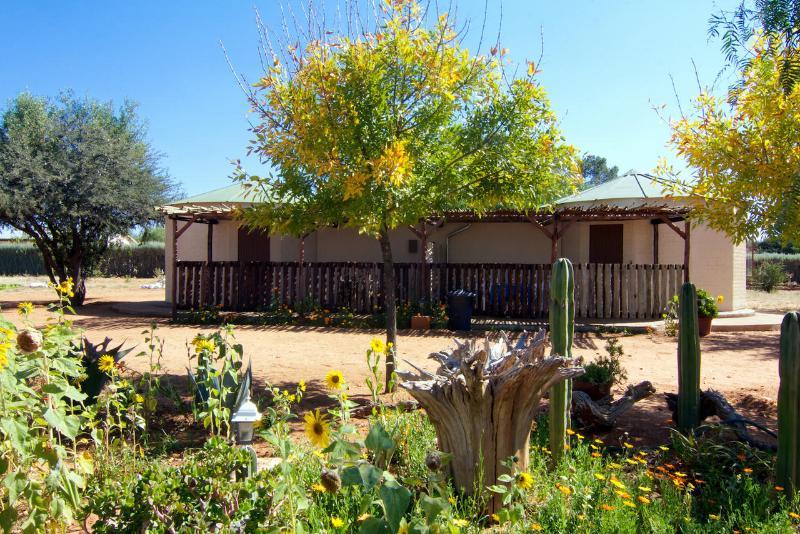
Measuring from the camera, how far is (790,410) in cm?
321

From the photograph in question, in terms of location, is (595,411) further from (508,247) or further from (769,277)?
(769,277)

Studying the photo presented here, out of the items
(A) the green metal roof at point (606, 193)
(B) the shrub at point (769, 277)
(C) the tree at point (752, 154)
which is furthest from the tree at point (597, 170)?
(C) the tree at point (752, 154)

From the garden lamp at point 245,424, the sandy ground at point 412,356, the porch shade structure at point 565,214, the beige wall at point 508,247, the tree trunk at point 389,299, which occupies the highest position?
the porch shade structure at point 565,214

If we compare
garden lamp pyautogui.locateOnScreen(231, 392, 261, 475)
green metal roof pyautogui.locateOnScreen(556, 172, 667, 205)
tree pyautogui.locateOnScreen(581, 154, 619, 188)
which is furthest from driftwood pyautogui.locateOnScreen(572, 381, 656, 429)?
tree pyautogui.locateOnScreen(581, 154, 619, 188)

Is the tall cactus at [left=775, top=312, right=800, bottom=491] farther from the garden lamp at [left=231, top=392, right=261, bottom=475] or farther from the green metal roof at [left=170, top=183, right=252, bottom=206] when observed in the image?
the green metal roof at [left=170, top=183, right=252, bottom=206]

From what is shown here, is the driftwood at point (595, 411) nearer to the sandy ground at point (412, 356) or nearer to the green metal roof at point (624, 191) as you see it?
the sandy ground at point (412, 356)

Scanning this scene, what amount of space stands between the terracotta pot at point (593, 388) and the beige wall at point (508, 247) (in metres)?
10.7

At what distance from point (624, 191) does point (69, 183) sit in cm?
1579

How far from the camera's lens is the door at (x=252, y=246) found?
16.9m

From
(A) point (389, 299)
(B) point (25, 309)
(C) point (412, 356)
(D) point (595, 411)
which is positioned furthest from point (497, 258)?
(B) point (25, 309)

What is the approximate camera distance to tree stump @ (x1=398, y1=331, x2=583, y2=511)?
301cm

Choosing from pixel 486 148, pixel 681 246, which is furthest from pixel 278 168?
pixel 681 246

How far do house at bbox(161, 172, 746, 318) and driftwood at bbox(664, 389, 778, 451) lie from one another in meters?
8.47

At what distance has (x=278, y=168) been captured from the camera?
18.6 ft
